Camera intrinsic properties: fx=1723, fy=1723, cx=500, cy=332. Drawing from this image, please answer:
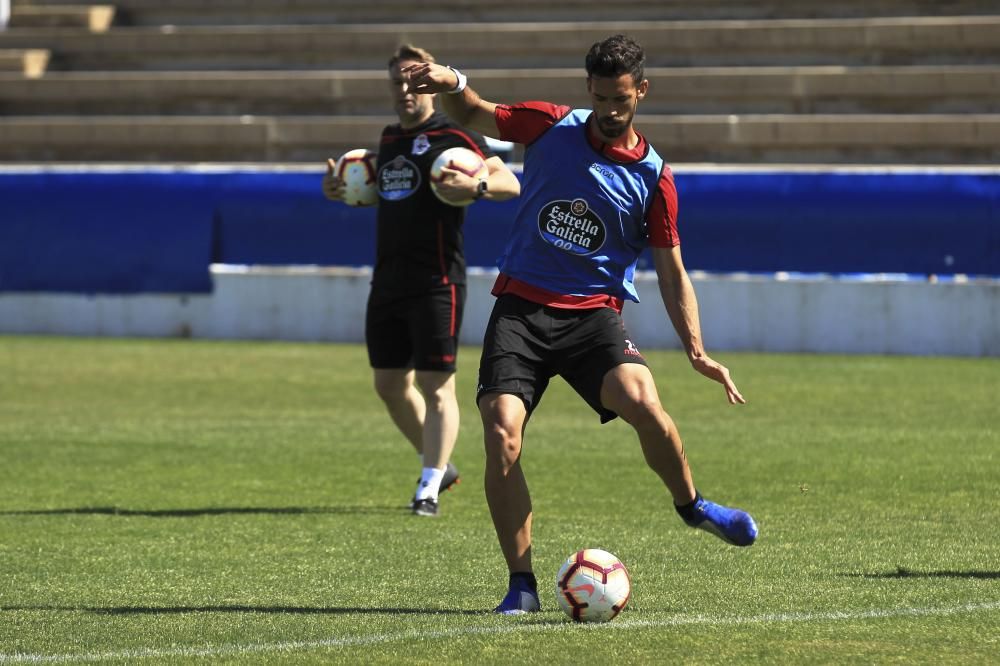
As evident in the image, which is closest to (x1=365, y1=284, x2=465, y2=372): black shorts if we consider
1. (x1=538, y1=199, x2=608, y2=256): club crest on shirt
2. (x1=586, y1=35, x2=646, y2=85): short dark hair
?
(x1=538, y1=199, x2=608, y2=256): club crest on shirt

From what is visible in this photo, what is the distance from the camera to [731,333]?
18.7 metres

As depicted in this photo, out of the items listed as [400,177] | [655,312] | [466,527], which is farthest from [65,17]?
[466,527]

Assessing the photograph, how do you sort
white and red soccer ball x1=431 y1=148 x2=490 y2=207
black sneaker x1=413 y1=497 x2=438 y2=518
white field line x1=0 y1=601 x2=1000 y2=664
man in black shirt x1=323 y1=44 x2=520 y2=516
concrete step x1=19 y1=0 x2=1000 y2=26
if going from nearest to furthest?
1. white field line x1=0 y1=601 x2=1000 y2=664
2. white and red soccer ball x1=431 y1=148 x2=490 y2=207
3. black sneaker x1=413 y1=497 x2=438 y2=518
4. man in black shirt x1=323 y1=44 x2=520 y2=516
5. concrete step x1=19 y1=0 x2=1000 y2=26

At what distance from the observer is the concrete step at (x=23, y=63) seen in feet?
87.7

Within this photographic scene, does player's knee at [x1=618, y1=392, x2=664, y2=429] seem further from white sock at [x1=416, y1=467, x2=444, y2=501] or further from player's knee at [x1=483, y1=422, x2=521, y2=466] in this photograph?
white sock at [x1=416, y1=467, x2=444, y2=501]

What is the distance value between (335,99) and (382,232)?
52.8 ft

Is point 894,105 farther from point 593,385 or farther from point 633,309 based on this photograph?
point 593,385


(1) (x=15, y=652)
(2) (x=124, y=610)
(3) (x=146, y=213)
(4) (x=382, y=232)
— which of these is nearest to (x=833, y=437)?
(4) (x=382, y=232)

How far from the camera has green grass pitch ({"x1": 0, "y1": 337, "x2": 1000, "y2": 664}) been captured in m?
5.61

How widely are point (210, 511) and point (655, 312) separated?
1038cm

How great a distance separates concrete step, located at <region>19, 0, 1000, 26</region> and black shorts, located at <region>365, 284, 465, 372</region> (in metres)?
17.1

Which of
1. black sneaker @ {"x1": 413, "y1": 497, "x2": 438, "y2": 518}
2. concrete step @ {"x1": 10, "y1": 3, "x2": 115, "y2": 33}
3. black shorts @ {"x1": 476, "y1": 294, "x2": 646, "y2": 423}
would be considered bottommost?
black sneaker @ {"x1": 413, "y1": 497, "x2": 438, "y2": 518}

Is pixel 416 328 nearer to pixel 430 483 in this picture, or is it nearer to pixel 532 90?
pixel 430 483

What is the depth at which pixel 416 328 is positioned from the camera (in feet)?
30.1
